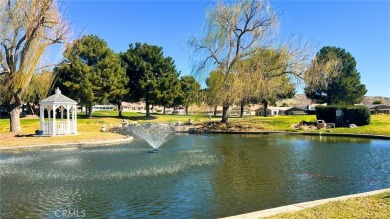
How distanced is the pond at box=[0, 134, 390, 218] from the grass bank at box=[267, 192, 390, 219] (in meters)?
1.41

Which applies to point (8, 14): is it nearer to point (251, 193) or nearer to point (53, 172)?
point (53, 172)

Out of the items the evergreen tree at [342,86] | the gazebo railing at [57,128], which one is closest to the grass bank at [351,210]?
the gazebo railing at [57,128]

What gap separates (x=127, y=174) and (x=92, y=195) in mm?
2884

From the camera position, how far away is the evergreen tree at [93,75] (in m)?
50.8

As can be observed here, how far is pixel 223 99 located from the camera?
109ft

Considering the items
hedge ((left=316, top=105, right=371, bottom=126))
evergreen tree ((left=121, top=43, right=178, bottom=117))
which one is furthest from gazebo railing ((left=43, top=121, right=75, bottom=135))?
evergreen tree ((left=121, top=43, right=178, bottom=117))

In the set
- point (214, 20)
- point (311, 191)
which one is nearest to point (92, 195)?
point (311, 191)

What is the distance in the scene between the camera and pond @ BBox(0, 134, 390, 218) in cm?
823

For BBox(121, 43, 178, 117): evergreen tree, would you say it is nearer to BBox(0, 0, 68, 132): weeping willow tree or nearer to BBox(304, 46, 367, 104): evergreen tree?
BBox(304, 46, 367, 104): evergreen tree

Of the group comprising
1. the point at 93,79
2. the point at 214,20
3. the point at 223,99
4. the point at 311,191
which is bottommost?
the point at 311,191

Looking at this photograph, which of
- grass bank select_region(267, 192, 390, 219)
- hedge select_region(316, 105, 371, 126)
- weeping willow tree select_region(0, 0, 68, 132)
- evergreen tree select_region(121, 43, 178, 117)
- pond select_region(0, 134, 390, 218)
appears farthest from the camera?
evergreen tree select_region(121, 43, 178, 117)

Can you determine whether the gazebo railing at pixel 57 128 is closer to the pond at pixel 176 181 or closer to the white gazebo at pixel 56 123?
the white gazebo at pixel 56 123

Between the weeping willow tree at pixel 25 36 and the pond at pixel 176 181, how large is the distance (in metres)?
8.74

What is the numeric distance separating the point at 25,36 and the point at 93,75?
27179 mm
